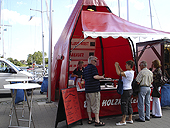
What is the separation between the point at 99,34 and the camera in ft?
16.2

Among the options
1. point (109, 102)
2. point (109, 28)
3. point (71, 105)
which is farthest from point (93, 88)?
point (109, 28)

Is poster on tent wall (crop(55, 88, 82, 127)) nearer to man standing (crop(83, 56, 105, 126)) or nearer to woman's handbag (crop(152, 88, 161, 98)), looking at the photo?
man standing (crop(83, 56, 105, 126))

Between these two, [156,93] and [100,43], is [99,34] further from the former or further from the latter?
[100,43]

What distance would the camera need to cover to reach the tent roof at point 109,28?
16.6ft

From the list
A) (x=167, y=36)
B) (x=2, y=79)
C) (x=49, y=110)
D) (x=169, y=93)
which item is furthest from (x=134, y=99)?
(x=2, y=79)

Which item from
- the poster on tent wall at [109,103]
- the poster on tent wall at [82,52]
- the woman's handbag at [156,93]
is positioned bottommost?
the poster on tent wall at [109,103]

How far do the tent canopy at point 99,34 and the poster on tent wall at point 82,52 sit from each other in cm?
28

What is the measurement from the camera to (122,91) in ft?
15.9

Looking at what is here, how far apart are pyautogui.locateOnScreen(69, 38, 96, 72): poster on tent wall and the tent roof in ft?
8.62

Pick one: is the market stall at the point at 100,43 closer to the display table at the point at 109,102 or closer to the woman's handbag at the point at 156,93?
the display table at the point at 109,102

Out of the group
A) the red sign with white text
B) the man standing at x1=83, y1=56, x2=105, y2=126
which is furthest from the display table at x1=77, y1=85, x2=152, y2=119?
the man standing at x1=83, y1=56, x2=105, y2=126

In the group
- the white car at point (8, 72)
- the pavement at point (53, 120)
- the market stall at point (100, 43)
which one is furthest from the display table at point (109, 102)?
the white car at point (8, 72)

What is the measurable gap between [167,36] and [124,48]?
2.77 metres

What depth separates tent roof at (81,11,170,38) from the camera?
199 inches
